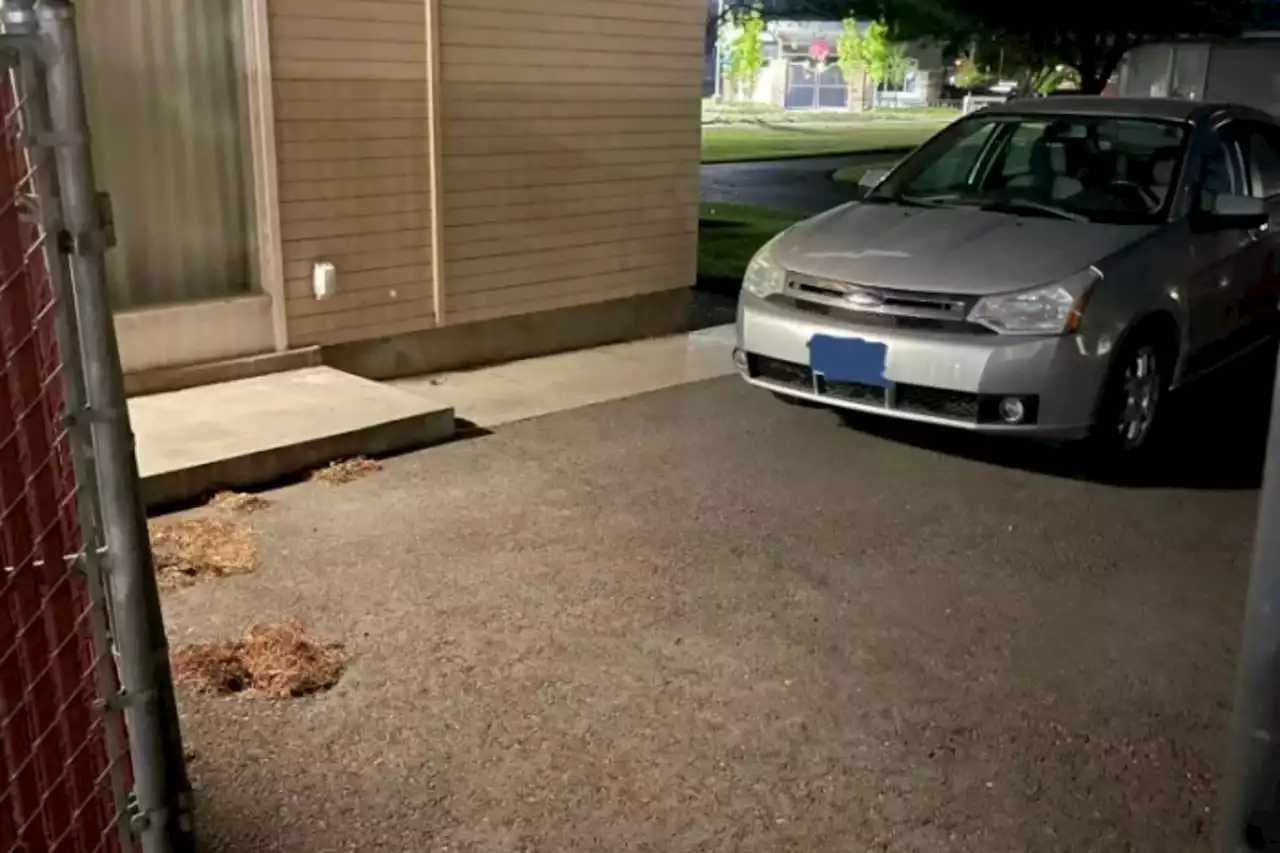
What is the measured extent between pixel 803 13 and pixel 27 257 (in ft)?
114

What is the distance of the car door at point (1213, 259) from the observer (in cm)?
613

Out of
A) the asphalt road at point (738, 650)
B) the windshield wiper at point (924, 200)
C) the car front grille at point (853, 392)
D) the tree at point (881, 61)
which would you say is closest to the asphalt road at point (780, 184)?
the windshield wiper at point (924, 200)

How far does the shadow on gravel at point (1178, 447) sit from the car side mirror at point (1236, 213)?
0.80 m

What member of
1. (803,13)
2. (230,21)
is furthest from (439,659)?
(803,13)

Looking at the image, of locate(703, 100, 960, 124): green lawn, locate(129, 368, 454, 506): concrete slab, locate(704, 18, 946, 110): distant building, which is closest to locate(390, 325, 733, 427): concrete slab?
locate(129, 368, 454, 506): concrete slab

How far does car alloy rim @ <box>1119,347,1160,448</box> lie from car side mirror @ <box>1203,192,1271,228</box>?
79 cm

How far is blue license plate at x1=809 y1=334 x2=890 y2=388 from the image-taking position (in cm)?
571

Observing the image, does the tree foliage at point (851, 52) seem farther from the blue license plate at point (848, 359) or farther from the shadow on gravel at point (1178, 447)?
the blue license plate at point (848, 359)

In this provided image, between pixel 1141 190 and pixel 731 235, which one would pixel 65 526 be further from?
pixel 731 235

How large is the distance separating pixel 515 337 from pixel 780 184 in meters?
13.6

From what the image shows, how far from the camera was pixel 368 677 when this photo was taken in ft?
12.8

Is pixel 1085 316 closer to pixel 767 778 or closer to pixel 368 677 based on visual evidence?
pixel 767 778

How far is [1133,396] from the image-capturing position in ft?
19.2

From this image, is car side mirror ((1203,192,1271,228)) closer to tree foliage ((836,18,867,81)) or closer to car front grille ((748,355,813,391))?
car front grille ((748,355,813,391))
